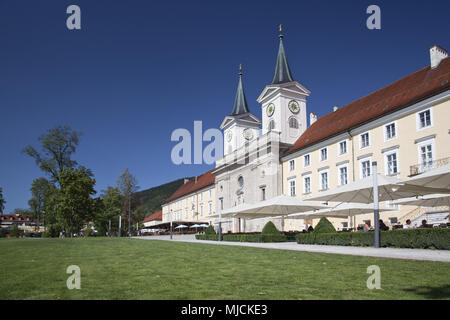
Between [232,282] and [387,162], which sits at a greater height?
[387,162]

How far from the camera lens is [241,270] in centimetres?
798

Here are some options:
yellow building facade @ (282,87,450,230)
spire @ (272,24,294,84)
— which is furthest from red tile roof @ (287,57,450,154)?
spire @ (272,24,294,84)

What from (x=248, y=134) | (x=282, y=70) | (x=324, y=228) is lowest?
(x=324, y=228)

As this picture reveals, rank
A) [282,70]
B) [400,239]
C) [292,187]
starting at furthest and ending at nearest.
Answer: [282,70] → [292,187] → [400,239]

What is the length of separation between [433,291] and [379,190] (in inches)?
452

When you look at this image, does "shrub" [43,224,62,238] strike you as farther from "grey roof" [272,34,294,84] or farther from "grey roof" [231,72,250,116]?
"grey roof" [272,34,294,84]

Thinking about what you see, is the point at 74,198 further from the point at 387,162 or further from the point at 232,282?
the point at 232,282

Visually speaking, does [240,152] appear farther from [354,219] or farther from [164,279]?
[164,279]

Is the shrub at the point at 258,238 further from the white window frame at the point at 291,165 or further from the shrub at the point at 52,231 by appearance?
the shrub at the point at 52,231

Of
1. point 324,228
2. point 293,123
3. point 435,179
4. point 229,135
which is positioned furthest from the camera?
point 229,135

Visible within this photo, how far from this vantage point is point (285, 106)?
4394 cm

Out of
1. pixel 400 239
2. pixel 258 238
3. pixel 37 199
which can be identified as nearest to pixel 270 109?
pixel 258 238

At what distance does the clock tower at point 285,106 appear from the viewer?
43344mm
